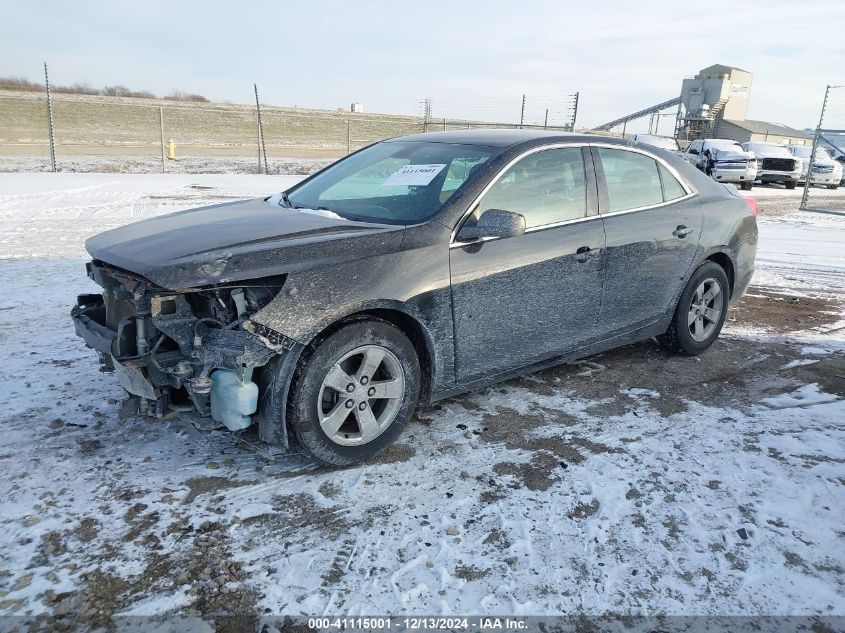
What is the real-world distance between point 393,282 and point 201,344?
961mm

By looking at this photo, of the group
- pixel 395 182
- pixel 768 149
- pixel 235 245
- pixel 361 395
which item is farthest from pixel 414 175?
pixel 768 149

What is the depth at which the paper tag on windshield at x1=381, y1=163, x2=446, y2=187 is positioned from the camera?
3.83 metres

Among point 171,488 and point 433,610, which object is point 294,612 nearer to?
point 433,610

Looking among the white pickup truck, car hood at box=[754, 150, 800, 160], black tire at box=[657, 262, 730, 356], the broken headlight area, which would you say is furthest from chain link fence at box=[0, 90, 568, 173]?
black tire at box=[657, 262, 730, 356]

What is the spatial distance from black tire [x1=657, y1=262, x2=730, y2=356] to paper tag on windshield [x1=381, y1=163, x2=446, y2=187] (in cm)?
222

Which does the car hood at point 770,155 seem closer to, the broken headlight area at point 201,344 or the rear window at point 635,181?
the rear window at point 635,181

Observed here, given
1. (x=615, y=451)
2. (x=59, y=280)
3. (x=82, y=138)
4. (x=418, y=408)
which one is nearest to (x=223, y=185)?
(x=59, y=280)

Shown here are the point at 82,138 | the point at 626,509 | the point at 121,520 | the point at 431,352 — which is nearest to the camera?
the point at 121,520

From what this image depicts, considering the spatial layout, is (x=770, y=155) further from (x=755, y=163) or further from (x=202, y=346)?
(x=202, y=346)

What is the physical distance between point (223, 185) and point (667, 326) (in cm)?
1232

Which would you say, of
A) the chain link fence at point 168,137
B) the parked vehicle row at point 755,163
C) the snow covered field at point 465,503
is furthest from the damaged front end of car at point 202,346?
the parked vehicle row at point 755,163

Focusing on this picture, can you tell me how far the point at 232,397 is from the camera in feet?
9.59

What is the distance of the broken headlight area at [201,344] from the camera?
114 inches

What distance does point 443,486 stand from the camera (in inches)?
123
